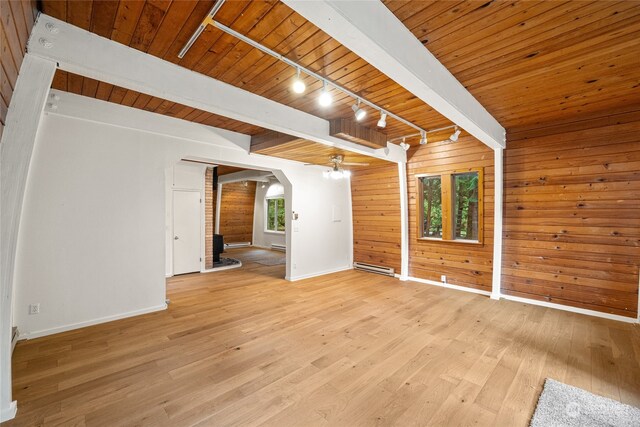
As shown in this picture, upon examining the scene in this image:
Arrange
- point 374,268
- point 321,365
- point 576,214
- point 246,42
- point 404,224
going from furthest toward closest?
point 374,268
point 404,224
point 576,214
point 321,365
point 246,42

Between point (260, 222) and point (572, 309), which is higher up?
point (260, 222)

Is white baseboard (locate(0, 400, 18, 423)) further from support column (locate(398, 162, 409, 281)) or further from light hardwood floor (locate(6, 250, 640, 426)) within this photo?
support column (locate(398, 162, 409, 281))

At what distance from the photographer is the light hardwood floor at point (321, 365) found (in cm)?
198

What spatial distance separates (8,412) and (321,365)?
7.58ft

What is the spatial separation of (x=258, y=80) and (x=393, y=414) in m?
3.12

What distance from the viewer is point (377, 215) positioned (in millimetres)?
6305

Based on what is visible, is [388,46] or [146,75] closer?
[388,46]

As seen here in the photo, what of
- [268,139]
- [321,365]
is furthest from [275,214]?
[321,365]

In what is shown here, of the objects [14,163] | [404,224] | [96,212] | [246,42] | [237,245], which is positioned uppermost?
[246,42]

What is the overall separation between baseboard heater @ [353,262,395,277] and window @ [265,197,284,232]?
15.0ft

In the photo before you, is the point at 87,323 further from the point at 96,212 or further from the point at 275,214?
the point at 275,214

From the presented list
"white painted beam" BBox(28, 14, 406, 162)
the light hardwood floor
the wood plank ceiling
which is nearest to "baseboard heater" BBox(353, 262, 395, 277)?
the light hardwood floor

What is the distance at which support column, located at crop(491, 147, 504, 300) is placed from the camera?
441 cm

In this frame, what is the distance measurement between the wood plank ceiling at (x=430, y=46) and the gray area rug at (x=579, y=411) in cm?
280
